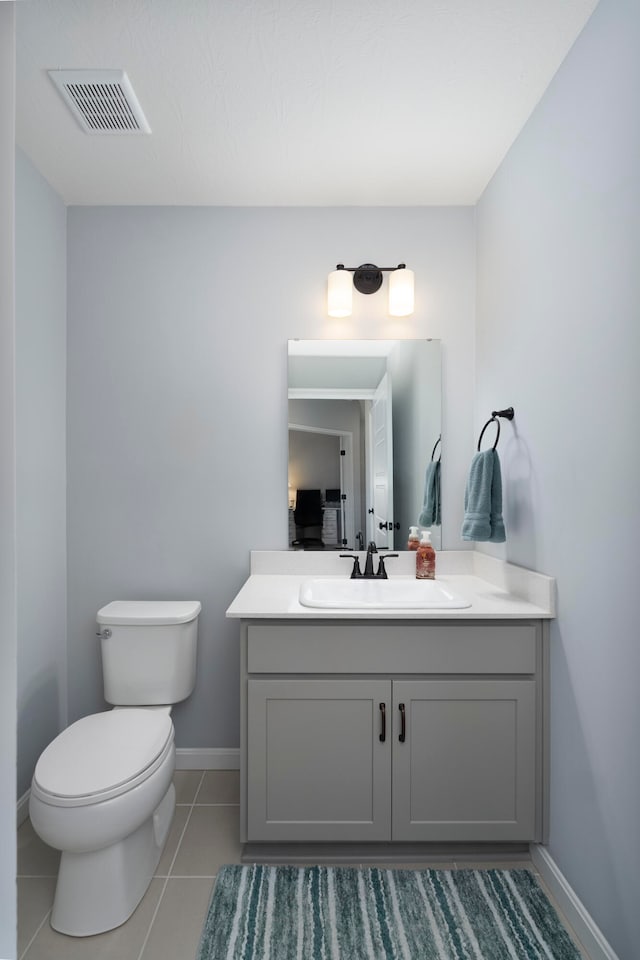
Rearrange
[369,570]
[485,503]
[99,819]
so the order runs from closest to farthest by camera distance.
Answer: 1. [99,819]
2. [485,503]
3. [369,570]

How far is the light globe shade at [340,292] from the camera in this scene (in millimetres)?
2361

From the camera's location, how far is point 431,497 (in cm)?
242

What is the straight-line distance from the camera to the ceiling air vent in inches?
64.2

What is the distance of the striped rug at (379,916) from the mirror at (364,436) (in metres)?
1.20

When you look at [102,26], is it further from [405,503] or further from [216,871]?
Result: [216,871]

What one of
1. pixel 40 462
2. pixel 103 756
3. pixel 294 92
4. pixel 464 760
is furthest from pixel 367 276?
pixel 103 756

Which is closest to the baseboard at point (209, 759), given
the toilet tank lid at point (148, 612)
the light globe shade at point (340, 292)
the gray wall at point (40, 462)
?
the gray wall at point (40, 462)

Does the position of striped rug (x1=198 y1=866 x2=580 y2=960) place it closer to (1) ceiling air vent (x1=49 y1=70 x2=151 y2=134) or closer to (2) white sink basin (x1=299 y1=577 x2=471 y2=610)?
(2) white sink basin (x1=299 y1=577 x2=471 y2=610)

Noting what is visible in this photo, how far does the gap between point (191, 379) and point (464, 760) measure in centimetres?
182

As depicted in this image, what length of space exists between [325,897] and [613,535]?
1345 millimetres

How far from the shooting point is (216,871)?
176 centimetres

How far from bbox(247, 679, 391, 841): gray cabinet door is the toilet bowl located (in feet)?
1.02

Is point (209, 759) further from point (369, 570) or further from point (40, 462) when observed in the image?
point (40, 462)

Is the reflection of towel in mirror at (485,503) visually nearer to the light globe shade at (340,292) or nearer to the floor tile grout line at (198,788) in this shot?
the light globe shade at (340,292)
